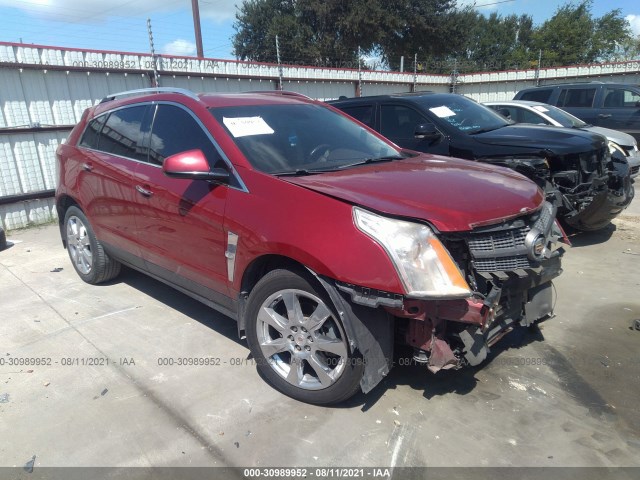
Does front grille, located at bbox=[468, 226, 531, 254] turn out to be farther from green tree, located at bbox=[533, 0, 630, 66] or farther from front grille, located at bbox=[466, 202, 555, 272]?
green tree, located at bbox=[533, 0, 630, 66]

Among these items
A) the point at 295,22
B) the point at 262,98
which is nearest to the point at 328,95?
the point at 262,98

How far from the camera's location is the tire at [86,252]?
4863 millimetres

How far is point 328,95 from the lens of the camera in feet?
46.4

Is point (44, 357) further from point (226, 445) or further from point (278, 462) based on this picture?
point (278, 462)

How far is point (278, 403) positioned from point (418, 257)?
130 centimetres

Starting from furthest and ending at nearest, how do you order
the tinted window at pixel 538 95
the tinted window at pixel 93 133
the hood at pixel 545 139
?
the tinted window at pixel 538 95, the hood at pixel 545 139, the tinted window at pixel 93 133

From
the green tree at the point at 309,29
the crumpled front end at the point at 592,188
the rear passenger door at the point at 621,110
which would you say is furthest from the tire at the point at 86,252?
the green tree at the point at 309,29

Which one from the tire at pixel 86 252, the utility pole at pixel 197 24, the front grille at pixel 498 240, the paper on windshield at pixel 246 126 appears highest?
the utility pole at pixel 197 24

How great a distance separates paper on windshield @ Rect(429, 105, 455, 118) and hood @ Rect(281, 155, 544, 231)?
9.92ft

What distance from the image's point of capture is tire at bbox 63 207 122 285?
16.0 feet

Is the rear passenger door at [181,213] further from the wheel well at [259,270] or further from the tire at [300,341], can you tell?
the tire at [300,341]

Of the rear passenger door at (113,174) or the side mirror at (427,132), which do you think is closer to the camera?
Answer: the rear passenger door at (113,174)

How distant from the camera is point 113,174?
419 centimetres

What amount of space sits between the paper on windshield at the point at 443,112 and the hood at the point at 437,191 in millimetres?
3024
